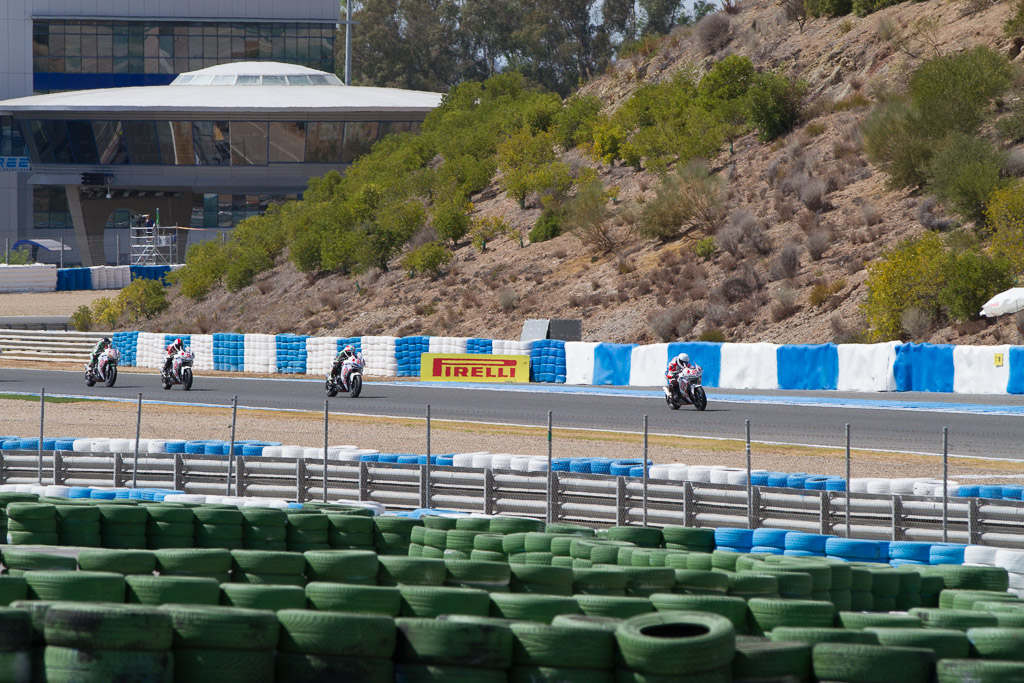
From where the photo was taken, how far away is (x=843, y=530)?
45.5 feet

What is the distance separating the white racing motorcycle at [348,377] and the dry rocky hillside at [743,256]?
12.2m

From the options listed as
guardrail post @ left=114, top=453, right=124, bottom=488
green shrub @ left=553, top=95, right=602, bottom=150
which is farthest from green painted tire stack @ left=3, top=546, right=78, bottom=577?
green shrub @ left=553, top=95, right=602, bottom=150

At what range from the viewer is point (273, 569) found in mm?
8773

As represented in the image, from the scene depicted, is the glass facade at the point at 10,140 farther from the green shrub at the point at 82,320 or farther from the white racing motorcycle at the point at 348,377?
the white racing motorcycle at the point at 348,377

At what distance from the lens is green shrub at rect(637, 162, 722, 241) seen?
4634 centimetres

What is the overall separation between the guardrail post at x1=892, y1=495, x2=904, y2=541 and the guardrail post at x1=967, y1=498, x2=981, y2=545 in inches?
30.2

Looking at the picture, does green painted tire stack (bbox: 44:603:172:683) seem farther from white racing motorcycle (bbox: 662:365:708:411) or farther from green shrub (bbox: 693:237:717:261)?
green shrub (bbox: 693:237:717:261)

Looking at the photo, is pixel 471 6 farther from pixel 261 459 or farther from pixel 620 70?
pixel 261 459

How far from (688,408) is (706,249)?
702 inches

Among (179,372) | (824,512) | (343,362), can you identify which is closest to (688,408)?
(343,362)

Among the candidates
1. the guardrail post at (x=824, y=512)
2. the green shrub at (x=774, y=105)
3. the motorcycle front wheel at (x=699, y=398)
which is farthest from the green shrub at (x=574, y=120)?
the guardrail post at (x=824, y=512)

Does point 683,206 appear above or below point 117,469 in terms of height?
above

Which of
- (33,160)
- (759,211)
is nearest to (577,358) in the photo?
(759,211)

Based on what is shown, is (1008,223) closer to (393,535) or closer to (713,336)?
(713,336)
